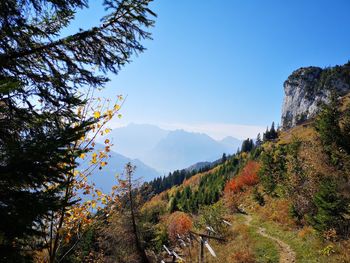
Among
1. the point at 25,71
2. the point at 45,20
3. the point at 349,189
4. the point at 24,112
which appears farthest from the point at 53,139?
the point at 349,189

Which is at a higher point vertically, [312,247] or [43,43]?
[43,43]

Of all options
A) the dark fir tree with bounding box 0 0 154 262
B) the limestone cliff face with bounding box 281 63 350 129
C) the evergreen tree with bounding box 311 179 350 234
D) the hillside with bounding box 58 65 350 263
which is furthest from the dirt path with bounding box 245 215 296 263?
the limestone cliff face with bounding box 281 63 350 129

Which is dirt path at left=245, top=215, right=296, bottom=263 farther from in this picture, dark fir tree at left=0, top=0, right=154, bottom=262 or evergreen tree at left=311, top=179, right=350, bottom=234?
dark fir tree at left=0, top=0, right=154, bottom=262

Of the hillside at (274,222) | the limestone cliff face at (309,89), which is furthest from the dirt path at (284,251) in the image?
the limestone cliff face at (309,89)

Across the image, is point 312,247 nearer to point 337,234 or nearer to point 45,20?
point 337,234

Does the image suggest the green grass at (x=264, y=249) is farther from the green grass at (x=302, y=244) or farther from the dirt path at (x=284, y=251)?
the green grass at (x=302, y=244)

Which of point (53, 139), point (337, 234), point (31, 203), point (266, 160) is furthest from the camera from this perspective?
point (266, 160)

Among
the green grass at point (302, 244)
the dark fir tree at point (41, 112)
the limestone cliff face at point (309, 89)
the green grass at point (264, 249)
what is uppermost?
the limestone cliff face at point (309, 89)

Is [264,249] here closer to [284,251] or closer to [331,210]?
[284,251]

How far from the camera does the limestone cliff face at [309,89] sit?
11025 centimetres

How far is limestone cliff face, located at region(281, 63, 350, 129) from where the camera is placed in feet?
362

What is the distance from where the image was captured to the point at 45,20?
4.77 metres

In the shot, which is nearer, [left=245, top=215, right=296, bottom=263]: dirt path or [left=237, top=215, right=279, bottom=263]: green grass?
[left=245, top=215, right=296, bottom=263]: dirt path

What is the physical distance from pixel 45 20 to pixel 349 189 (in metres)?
23.7
